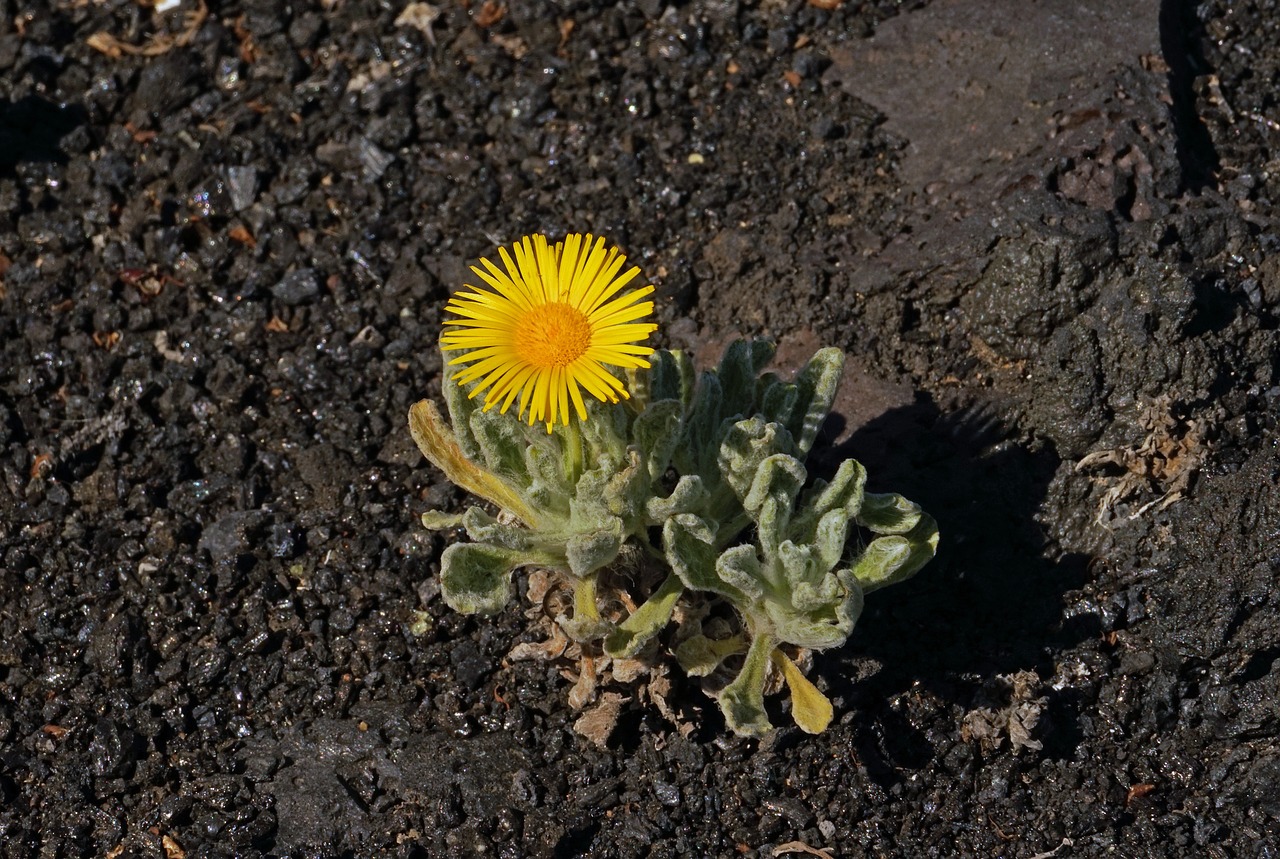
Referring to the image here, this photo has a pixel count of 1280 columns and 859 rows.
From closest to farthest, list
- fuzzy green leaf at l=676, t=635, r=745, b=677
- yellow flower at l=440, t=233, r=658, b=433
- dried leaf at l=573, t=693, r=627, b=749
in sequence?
yellow flower at l=440, t=233, r=658, b=433 < fuzzy green leaf at l=676, t=635, r=745, b=677 < dried leaf at l=573, t=693, r=627, b=749

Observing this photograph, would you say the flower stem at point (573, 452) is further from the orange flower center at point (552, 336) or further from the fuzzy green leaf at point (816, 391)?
the fuzzy green leaf at point (816, 391)

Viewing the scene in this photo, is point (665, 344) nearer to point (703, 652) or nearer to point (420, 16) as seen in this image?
point (703, 652)

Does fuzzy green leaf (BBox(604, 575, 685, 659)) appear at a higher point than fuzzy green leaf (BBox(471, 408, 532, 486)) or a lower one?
lower

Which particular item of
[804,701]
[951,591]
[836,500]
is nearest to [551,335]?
[836,500]

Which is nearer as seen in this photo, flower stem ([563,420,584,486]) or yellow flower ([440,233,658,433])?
yellow flower ([440,233,658,433])

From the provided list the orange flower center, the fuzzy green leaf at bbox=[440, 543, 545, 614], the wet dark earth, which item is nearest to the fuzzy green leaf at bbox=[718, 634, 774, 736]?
the wet dark earth

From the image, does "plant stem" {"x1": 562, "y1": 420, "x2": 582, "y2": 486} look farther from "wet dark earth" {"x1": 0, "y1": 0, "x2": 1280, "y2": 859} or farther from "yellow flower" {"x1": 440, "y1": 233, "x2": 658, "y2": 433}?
"wet dark earth" {"x1": 0, "y1": 0, "x2": 1280, "y2": 859}

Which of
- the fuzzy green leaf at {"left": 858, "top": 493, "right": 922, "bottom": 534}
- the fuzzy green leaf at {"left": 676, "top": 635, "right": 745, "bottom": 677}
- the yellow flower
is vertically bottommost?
the fuzzy green leaf at {"left": 676, "top": 635, "right": 745, "bottom": 677}
